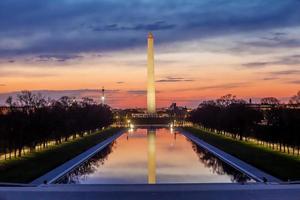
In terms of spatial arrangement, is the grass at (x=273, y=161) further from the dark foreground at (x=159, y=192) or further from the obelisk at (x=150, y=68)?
the obelisk at (x=150, y=68)

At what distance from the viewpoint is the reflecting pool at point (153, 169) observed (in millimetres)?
20125

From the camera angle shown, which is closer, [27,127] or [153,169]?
[153,169]

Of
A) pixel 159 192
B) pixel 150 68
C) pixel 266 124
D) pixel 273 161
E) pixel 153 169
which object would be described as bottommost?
pixel 153 169

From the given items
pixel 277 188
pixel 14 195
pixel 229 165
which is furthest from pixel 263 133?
pixel 14 195

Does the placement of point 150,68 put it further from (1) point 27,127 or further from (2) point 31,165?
(2) point 31,165

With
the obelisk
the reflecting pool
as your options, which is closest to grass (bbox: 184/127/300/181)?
the reflecting pool

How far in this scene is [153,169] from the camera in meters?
23.4

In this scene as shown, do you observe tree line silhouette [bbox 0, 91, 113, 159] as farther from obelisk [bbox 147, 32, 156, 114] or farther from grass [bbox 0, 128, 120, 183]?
obelisk [bbox 147, 32, 156, 114]

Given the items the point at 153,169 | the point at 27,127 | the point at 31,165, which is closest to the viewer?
the point at 31,165

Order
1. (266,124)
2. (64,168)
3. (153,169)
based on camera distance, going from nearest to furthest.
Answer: (64,168)
(153,169)
(266,124)

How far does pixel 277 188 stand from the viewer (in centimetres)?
1491

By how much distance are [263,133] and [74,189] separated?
2119 centimetres

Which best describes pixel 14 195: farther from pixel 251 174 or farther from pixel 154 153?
pixel 154 153

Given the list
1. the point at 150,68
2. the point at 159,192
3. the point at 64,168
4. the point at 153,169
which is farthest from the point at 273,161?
the point at 150,68
